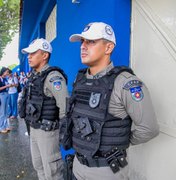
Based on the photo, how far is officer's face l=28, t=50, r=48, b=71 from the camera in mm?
2939

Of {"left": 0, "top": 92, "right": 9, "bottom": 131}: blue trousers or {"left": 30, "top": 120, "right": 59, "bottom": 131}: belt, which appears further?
{"left": 0, "top": 92, "right": 9, "bottom": 131}: blue trousers

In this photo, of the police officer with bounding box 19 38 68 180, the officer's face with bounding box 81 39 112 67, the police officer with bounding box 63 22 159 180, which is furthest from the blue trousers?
the officer's face with bounding box 81 39 112 67

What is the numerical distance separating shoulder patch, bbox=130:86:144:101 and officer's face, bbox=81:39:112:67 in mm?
368

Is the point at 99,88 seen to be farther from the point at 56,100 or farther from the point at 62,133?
the point at 56,100

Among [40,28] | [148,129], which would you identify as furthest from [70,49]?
[40,28]

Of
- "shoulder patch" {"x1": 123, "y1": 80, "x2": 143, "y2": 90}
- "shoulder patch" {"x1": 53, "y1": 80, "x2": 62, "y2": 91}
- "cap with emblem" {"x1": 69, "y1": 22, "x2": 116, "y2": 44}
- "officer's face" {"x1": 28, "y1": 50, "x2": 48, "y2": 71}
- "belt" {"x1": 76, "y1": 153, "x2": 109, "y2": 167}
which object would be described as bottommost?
"belt" {"x1": 76, "y1": 153, "x2": 109, "y2": 167}

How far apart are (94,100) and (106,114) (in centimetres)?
13

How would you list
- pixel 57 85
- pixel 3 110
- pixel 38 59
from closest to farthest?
pixel 57 85, pixel 38 59, pixel 3 110

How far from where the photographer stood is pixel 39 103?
2801 millimetres

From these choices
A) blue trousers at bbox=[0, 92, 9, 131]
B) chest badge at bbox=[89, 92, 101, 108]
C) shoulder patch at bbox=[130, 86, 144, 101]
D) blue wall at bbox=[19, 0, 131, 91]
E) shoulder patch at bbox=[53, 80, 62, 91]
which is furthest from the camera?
blue trousers at bbox=[0, 92, 9, 131]

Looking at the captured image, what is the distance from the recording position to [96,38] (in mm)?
1782

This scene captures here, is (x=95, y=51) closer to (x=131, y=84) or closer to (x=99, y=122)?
(x=131, y=84)

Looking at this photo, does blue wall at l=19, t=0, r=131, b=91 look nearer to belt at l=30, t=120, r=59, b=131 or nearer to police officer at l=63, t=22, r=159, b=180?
police officer at l=63, t=22, r=159, b=180

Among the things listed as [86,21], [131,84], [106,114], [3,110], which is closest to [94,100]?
[106,114]
